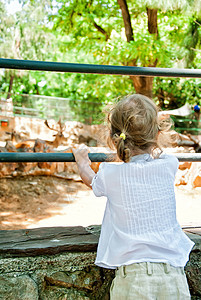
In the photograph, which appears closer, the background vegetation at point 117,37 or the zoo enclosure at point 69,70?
the zoo enclosure at point 69,70

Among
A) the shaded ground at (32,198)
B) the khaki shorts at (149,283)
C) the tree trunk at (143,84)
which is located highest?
the khaki shorts at (149,283)

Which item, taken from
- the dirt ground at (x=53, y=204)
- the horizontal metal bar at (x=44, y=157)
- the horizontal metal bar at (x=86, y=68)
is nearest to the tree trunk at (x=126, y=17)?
the dirt ground at (x=53, y=204)

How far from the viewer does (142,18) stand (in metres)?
13.6

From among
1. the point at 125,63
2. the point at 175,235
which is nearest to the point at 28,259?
the point at 175,235

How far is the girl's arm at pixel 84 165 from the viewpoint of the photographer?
1422 millimetres

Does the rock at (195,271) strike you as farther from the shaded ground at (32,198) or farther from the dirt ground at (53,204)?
the shaded ground at (32,198)

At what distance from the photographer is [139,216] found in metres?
1.26

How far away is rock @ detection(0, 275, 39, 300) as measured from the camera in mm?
1354

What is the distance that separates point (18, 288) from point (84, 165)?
21.9 inches

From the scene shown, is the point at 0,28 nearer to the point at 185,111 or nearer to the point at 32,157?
the point at 185,111

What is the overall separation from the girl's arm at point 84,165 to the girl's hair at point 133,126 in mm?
166

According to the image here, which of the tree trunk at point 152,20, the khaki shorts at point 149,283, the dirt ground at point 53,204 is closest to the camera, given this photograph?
the khaki shorts at point 149,283

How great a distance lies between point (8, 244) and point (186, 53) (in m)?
12.4

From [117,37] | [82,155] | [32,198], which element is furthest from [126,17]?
[82,155]
